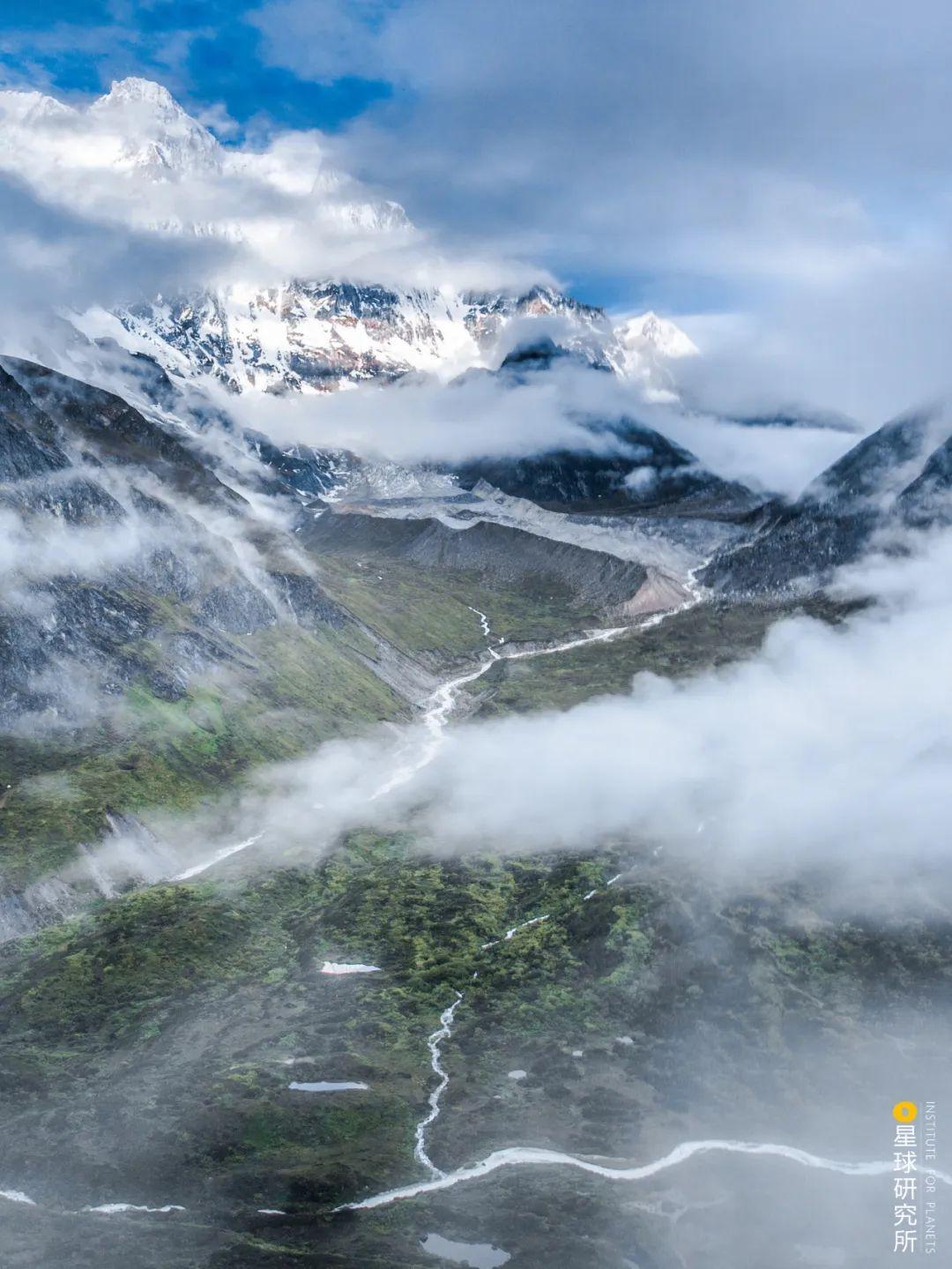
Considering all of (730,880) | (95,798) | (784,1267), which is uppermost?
(95,798)

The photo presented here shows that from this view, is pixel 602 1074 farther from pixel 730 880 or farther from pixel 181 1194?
pixel 730 880

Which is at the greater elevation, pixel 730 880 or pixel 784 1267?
pixel 730 880

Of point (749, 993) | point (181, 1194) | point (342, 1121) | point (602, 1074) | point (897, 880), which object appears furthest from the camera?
point (897, 880)

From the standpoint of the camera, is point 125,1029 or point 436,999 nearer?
point 125,1029

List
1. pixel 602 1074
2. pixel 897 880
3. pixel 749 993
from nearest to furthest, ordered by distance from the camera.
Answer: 1. pixel 602 1074
2. pixel 749 993
3. pixel 897 880

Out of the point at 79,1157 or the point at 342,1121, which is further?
the point at 342,1121

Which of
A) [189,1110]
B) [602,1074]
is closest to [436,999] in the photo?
[602,1074]

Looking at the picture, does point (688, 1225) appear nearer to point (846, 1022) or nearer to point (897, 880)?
point (846, 1022)

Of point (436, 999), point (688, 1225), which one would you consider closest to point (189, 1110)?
point (436, 999)

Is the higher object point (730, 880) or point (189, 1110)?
point (730, 880)
